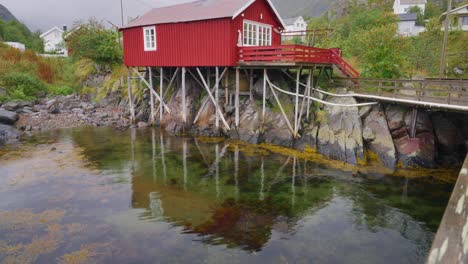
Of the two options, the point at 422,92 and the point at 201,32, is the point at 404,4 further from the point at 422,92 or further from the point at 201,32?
the point at 201,32

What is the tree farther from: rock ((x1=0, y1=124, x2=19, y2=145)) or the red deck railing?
the red deck railing

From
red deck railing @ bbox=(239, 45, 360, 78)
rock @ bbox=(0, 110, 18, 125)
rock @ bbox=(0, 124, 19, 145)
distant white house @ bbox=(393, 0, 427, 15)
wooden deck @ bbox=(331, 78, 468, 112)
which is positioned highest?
distant white house @ bbox=(393, 0, 427, 15)

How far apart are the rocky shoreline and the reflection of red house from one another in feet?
9.48

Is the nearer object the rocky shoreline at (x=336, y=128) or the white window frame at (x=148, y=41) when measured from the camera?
the rocky shoreline at (x=336, y=128)

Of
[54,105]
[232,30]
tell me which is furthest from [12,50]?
[232,30]

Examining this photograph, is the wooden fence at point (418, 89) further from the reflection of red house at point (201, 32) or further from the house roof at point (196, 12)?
the house roof at point (196, 12)

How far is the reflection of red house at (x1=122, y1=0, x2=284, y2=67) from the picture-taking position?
20344mm

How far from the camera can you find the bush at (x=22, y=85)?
3055 cm

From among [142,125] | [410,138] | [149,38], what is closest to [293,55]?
[410,138]

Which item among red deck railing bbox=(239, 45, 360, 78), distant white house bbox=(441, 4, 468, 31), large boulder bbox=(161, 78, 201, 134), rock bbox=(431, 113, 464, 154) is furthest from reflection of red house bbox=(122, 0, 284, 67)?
distant white house bbox=(441, 4, 468, 31)

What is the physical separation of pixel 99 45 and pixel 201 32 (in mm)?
17740

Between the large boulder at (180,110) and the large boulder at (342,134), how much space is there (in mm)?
9707

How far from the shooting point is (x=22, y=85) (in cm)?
3155

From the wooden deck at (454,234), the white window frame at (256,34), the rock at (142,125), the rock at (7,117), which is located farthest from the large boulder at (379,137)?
the rock at (7,117)
